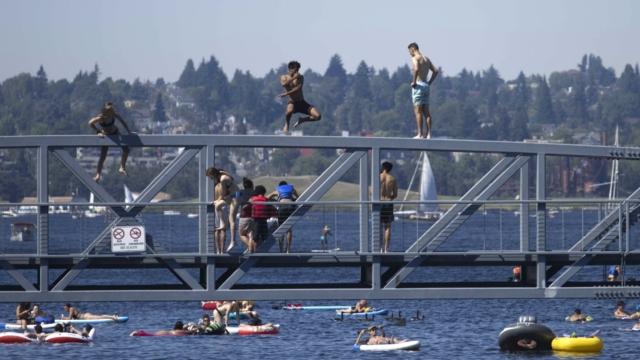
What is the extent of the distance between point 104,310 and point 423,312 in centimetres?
1630

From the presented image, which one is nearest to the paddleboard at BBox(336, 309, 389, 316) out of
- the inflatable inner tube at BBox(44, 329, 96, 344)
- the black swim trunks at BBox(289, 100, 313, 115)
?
the inflatable inner tube at BBox(44, 329, 96, 344)

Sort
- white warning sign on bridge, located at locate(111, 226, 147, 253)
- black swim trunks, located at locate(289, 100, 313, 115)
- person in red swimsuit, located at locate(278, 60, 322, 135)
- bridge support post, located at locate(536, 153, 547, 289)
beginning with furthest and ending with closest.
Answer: black swim trunks, located at locate(289, 100, 313, 115)
person in red swimsuit, located at locate(278, 60, 322, 135)
bridge support post, located at locate(536, 153, 547, 289)
white warning sign on bridge, located at locate(111, 226, 147, 253)

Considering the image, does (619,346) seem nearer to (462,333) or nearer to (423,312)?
(462,333)

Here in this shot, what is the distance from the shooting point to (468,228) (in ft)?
513

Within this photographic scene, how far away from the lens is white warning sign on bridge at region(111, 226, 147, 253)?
68.0 feet

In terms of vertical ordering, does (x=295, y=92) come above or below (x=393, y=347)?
above

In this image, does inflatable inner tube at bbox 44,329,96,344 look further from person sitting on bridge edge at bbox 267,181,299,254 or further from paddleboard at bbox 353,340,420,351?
person sitting on bridge edge at bbox 267,181,299,254

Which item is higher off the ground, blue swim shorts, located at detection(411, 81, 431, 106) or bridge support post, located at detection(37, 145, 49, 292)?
blue swim shorts, located at detection(411, 81, 431, 106)

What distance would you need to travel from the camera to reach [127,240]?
2078cm

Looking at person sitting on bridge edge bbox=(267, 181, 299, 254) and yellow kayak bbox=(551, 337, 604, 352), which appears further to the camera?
yellow kayak bbox=(551, 337, 604, 352)

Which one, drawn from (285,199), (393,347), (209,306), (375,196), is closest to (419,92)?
(375,196)

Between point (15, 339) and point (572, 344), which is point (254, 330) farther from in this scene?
point (572, 344)

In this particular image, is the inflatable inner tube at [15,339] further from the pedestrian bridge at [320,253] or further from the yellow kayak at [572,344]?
the pedestrian bridge at [320,253]

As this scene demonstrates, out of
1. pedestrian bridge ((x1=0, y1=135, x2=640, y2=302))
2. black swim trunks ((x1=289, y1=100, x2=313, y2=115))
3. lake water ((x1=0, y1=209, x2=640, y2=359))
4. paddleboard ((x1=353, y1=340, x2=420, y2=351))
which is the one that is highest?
black swim trunks ((x1=289, y1=100, x2=313, y2=115))
